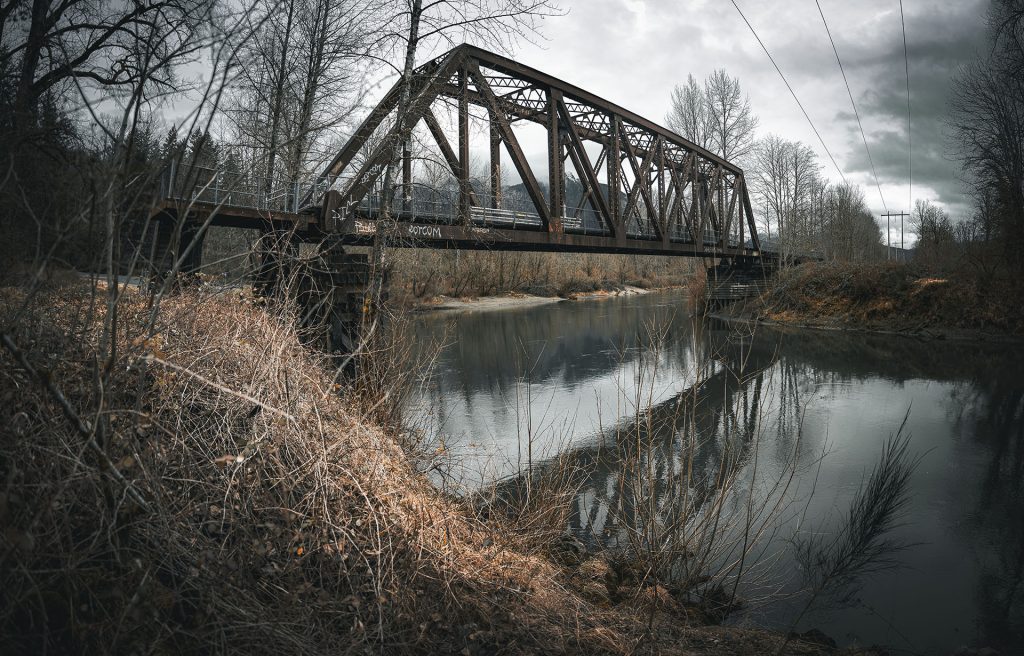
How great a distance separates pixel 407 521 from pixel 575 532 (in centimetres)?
303

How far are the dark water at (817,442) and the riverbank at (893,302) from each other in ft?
7.07

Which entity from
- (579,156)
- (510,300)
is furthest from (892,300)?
(510,300)

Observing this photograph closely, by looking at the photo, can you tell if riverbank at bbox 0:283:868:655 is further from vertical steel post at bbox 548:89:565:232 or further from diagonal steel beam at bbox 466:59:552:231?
vertical steel post at bbox 548:89:565:232

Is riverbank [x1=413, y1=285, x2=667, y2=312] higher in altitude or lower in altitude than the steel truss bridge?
lower

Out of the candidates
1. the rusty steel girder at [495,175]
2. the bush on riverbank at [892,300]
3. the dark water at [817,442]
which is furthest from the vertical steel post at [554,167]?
the bush on riverbank at [892,300]

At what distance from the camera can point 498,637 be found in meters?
3.50

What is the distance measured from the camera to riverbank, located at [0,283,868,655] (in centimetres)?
263

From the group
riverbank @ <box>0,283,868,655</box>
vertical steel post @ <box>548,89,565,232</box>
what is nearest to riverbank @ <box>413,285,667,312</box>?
vertical steel post @ <box>548,89,565,232</box>

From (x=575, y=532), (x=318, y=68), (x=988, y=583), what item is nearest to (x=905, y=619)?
(x=988, y=583)

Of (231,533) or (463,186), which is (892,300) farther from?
(231,533)

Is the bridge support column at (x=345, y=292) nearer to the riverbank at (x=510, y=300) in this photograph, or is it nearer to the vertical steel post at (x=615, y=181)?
the vertical steel post at (x=615, y=181)

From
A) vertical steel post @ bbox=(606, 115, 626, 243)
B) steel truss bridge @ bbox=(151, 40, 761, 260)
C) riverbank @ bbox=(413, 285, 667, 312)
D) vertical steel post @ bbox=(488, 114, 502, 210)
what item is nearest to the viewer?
steel truss bridge @ bbox=(151, 40, 761, 260)

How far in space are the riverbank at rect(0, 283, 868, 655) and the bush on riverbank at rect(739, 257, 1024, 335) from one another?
52.3 feet

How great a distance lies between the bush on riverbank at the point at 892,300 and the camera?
2023 cm
